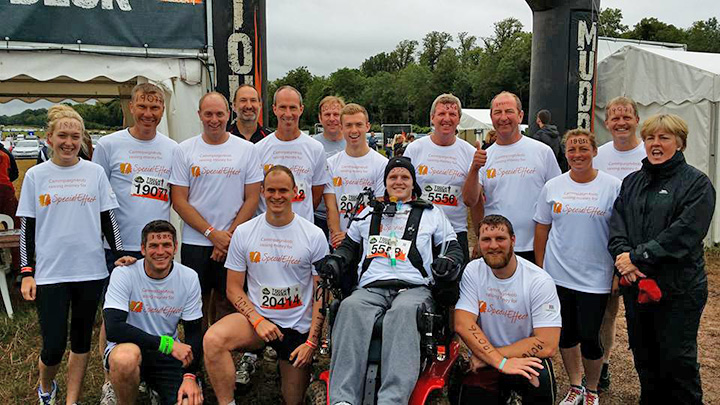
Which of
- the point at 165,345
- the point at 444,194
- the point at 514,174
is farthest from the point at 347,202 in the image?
the point at 165,345

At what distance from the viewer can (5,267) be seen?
563cm

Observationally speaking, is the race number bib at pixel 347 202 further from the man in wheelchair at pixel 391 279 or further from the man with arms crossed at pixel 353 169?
the man in wheelchair at pixel 391 279

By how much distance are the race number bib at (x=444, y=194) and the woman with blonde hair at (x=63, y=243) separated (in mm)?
2121

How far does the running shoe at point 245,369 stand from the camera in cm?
394

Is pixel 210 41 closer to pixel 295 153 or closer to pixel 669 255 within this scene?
pixel 295 153

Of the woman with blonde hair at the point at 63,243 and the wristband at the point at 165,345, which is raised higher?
the woman with blonde hair at the point at 63,243

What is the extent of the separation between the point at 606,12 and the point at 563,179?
215 feet

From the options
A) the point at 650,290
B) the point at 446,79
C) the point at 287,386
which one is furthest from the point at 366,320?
the point at 446,79

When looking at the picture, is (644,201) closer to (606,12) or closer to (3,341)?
(3,341)

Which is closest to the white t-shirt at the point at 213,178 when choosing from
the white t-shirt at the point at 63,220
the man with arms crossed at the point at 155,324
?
the man with arms crossed at the point at 155,324

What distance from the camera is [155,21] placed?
5.95 m

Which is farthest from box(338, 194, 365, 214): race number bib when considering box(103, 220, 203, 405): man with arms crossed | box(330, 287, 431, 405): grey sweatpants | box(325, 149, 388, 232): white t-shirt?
box(103, 220, 203, 405): man with arms crossed

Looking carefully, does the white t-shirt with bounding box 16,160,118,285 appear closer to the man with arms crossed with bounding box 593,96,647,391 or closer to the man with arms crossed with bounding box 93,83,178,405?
the man with arms crossed with bounding box 93,83,178,405

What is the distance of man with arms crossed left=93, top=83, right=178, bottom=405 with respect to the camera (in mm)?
3627
